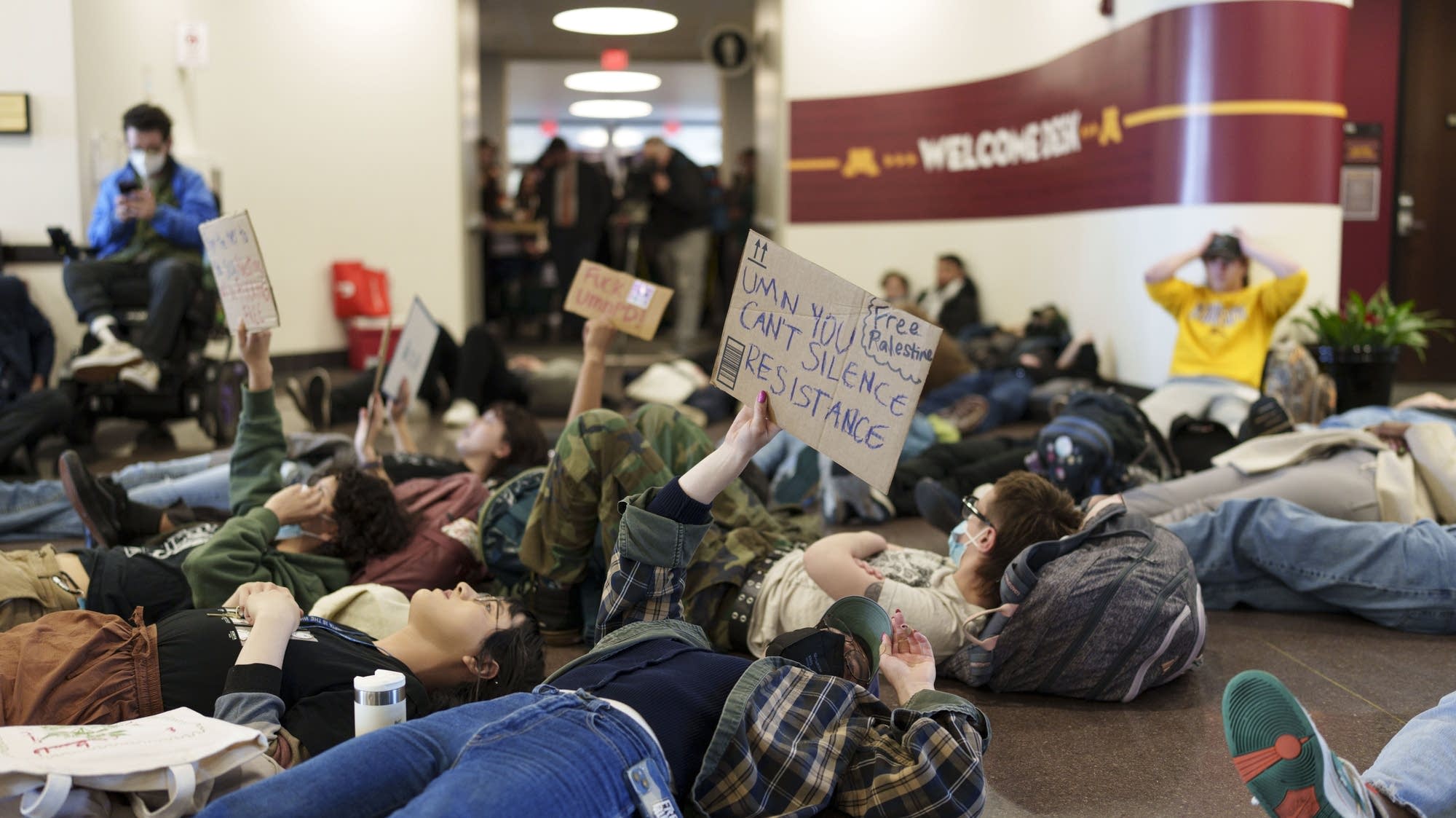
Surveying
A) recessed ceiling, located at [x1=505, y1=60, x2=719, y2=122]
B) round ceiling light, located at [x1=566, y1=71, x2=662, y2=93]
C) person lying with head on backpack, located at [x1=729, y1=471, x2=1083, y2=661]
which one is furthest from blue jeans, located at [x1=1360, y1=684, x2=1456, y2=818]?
recessed ceiling, located at [x1=505, y1=60, x2=719, y2=122]

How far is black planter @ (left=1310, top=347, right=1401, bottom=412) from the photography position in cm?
557

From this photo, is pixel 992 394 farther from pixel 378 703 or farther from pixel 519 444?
pixel 378 703

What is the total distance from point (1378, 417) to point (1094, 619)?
6.17 ft

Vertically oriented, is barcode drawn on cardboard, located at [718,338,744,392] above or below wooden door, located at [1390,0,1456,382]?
below

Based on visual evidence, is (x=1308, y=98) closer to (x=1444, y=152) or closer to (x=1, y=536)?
(x=1444, y=152)

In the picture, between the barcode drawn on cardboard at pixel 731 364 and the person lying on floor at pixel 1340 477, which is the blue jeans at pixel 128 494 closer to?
the barcode drawn on cardboard at pixel 731 364

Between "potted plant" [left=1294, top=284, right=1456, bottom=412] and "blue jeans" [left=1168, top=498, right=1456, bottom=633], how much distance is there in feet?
9.65

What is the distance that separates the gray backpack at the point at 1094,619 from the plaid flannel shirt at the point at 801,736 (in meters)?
0.55

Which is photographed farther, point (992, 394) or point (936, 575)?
point (992, 394)

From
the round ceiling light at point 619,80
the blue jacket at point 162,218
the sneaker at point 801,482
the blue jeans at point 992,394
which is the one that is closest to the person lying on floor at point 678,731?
the sneaker at point 801,482

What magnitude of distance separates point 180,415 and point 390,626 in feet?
11.7

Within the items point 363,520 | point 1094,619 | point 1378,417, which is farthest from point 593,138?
point 1094,619

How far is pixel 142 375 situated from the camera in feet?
16.8

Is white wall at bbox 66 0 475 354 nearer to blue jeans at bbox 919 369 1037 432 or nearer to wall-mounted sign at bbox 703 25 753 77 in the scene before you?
wall-mounted sign at bbox 703 25 753 77
